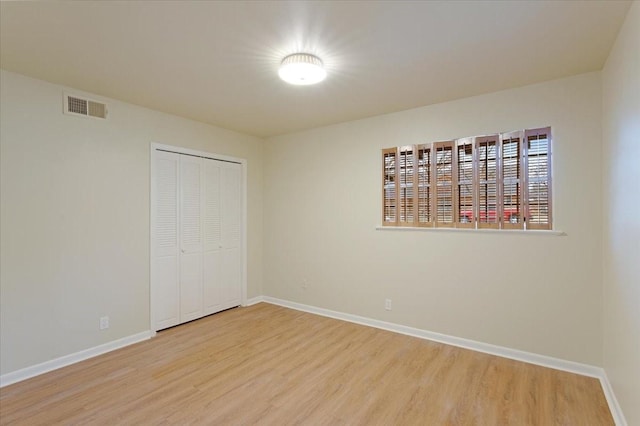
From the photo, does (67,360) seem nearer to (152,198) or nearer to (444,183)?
(152,198)

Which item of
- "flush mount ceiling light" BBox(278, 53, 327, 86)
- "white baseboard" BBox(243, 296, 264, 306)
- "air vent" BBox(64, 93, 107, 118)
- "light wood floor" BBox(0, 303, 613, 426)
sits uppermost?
"flush mount ceiling light" BBox(278, 53, 327, 86)

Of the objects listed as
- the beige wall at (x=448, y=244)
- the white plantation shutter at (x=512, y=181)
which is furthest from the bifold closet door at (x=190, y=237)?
the white plantation shutter at (x=512, y=181)

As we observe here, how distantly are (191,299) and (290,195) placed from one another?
1978 mm

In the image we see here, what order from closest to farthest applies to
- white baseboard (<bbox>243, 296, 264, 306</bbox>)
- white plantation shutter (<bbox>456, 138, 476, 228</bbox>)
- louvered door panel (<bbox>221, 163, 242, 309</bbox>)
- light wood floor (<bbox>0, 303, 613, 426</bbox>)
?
light wood floor (<bbox>0, 303, 613, 426</bbox>)
white plantation shutter (<bbox>456, 138, 476, 228</bbox>)
louvered door panel (<bbox>221, 163, 242, 309</bbox>)
white baseboard (<bbox>243, 296, 264, 306</bbox>)

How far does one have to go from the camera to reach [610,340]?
241 centimetres

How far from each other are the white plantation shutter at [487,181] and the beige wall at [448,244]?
12cm

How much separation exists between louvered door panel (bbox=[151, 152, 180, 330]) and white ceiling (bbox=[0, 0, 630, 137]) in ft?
2.88

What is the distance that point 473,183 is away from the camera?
3266mm

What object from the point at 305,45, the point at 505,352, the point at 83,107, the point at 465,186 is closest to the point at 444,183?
the point at 465,186

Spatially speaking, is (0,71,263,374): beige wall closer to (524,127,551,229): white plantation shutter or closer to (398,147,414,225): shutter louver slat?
(398,147,414,225): shutter louver slat

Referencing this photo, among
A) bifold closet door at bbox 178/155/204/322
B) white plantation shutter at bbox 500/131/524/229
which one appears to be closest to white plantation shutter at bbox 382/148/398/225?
white plantation shutter at bbox 500/131/524/229

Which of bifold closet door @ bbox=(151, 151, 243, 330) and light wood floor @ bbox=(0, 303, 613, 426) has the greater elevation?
bifold closet door @ bbox=(151, 151, 243, 330)

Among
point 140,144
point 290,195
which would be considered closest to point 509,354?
point 290,195

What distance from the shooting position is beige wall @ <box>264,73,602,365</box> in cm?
274
